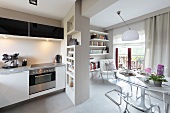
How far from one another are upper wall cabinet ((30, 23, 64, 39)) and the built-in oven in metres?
1.04

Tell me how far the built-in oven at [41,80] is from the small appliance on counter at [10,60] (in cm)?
59

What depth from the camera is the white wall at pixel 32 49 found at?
248 centimetres

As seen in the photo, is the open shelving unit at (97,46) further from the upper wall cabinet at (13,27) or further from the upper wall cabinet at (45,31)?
the upper wall cabinet at (13,27)

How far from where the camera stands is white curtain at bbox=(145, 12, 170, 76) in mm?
2695

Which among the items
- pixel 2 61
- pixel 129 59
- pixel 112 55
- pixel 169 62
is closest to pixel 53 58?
pixel 2 61

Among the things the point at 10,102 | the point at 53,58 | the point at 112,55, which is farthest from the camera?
the point at 112,55

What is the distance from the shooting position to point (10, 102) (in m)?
2.03

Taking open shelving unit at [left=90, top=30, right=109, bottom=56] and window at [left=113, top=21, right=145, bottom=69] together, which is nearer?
window at [left=113, top=21, right=145, bottom=69]

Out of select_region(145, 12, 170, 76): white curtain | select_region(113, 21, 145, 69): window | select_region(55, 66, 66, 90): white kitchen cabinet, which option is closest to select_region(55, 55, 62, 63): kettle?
select_region(55, 66, 66, 90): white kitchen cabinet

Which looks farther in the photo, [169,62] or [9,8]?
[169,62]

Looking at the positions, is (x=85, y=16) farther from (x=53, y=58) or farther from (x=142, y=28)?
(x=142, y=28)

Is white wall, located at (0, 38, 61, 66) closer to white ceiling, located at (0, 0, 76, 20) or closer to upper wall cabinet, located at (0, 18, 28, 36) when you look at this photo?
upper wall cabinet, located at (0, 18, 28, 36)

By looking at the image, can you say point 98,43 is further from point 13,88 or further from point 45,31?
point 13,88

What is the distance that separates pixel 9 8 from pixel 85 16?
2007mm
